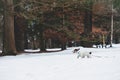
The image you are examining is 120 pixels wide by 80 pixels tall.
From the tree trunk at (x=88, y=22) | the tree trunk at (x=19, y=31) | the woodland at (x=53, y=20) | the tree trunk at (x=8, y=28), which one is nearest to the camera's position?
the tree trunk at (x=8, y=28)

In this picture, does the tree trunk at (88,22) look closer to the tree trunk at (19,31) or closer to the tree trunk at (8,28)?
the tree trunk at (19,31)

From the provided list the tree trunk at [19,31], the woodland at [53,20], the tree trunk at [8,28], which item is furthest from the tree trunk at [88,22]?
the tree trunk at [8,28]

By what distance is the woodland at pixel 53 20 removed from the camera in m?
24.3

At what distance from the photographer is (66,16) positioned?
30125 mm

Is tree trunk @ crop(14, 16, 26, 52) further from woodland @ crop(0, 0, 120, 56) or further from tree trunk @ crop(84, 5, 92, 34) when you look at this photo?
tree trunk @ crop(84, 5, 92, 34)

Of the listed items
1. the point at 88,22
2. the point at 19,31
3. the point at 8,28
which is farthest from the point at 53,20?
the point at 8,28

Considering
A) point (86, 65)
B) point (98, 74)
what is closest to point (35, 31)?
point (86, 65)

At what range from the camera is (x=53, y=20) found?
96.1 feet

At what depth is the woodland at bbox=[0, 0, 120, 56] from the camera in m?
24.3

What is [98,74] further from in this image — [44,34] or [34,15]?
[44,34]

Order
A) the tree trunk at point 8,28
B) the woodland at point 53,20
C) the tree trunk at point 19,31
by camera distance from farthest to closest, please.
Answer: the tree trunk at point 19,31
the woodland at point 53,20
the tree trunk at point 8,28

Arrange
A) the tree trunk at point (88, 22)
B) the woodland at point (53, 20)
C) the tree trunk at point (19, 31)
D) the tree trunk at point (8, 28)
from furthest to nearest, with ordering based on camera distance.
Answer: the tree trunk at point (88, 22) → the tree trunk at point (19, 31) → the woodland at point (53, 20) → the tree trunk at point (8, 28)

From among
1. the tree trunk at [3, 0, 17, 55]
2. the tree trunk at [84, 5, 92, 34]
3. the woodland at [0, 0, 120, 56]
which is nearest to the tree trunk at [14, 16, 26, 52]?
the woodland at [0, 0, 120, 56]

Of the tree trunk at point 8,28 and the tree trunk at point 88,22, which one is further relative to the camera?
the tree trunk at point 88,22
